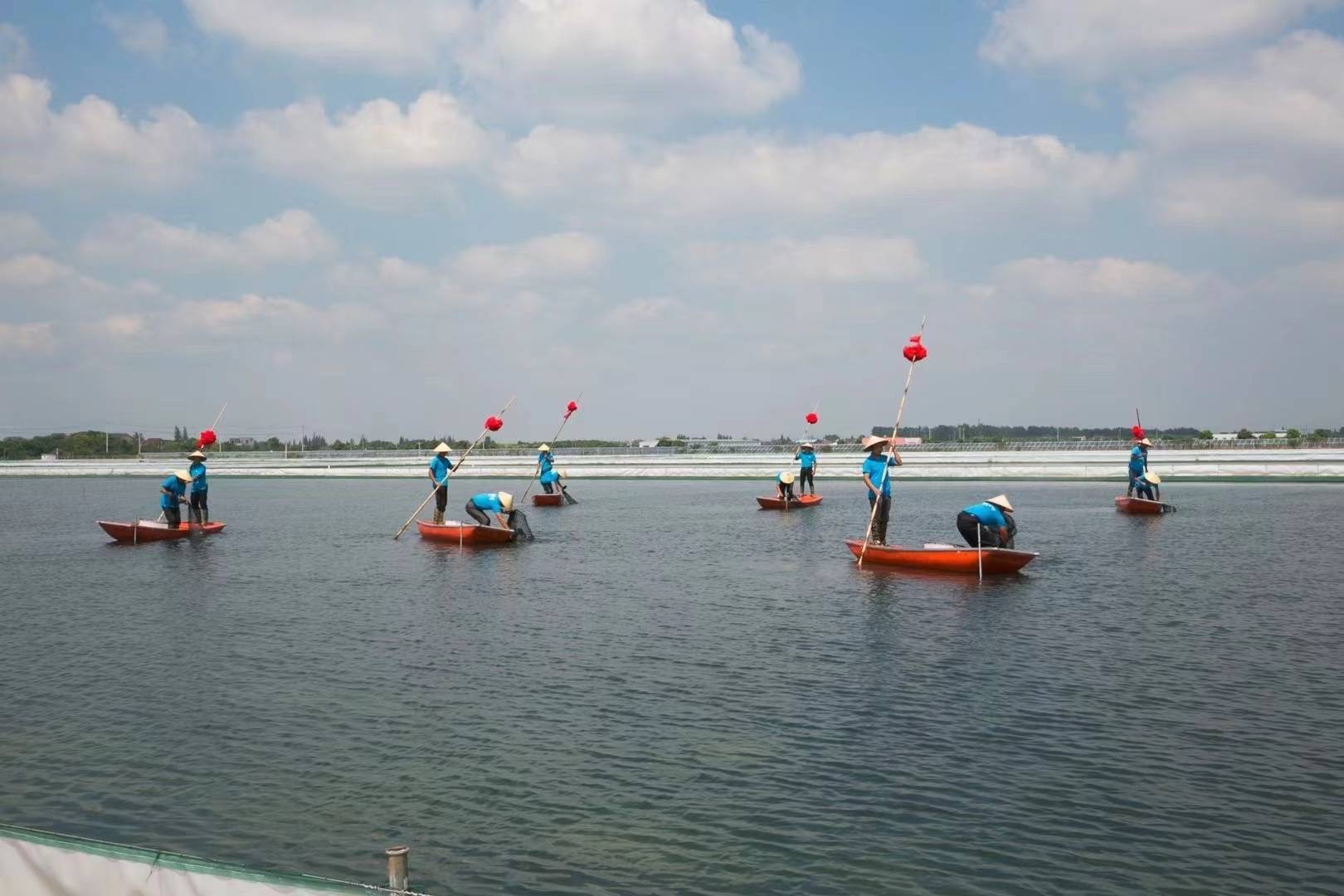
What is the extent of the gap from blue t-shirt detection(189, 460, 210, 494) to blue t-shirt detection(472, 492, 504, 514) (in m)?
8.04

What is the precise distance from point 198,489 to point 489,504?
917cm

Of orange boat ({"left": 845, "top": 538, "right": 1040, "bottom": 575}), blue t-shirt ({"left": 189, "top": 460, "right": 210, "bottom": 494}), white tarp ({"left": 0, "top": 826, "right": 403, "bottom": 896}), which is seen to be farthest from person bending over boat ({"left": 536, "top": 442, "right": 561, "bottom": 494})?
white tarp ({"left": 0, "top": 826, "right": 403, "bottom": 896})

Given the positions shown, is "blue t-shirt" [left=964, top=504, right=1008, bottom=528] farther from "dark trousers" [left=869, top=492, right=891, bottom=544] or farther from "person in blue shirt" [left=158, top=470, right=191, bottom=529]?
"person in blue shirt" [left=158, top=470, right=191, bottom=529]

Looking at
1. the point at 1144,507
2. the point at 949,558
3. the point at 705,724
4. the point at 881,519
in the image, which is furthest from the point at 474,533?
the point at 1144,507

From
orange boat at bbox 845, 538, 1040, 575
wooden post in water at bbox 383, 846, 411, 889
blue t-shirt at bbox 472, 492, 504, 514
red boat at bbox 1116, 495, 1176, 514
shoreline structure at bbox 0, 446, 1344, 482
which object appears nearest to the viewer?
wooden post in water at bbox 383, 846, 411, 889

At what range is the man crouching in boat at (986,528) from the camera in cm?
2022

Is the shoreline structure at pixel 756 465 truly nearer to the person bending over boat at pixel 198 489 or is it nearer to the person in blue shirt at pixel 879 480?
the person bending over boat at pixel 198 489

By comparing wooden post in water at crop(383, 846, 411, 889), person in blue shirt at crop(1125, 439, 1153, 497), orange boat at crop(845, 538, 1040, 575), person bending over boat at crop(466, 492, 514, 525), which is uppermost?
person in blue shirt at crop(1125, 439, 1153, 497)

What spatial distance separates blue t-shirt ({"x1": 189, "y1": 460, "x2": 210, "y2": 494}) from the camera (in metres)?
29.7

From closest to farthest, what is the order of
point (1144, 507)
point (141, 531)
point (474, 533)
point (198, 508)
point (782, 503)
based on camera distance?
1. point (474, 533)
2. point (141, 531)
3. point (198, 508)
4. point (1144, 507)
5. point (782, 503)

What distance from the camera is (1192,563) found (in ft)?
71.5

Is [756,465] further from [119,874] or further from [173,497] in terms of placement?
[119,874]

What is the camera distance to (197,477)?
98.3ft

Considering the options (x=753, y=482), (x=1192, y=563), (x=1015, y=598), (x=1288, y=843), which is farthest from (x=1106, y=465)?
→ (x=1288, y=843)
